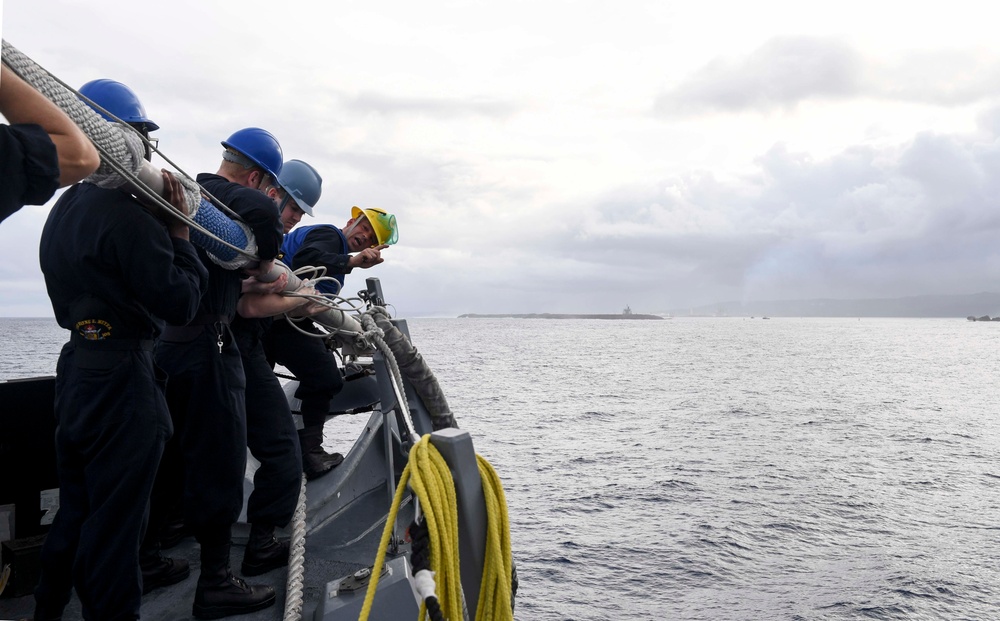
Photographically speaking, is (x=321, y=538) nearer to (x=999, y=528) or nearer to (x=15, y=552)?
(x=15, y=552)

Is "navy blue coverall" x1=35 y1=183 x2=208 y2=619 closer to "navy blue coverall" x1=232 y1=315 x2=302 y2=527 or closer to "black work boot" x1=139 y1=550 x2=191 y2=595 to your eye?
"black work boot" x1=139 y1=550 x2=191 y2=595

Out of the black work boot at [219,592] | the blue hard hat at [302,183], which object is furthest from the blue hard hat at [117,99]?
the black work boot at [219,592]

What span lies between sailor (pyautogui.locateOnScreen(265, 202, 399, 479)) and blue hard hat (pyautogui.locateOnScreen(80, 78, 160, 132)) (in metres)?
1.91

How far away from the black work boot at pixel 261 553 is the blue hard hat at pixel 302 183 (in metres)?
2.12

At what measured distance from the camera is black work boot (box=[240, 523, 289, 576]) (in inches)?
148

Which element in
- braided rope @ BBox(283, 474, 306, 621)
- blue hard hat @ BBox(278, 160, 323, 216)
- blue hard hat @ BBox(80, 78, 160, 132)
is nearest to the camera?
blue hard hat @ BBox(80, 78, 160, 132)

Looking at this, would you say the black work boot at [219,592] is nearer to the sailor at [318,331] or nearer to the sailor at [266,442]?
the sailor at [266,442]

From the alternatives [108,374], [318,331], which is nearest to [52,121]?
[108,374]

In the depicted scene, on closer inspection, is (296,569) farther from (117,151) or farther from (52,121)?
(52,121)

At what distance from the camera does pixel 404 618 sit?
260 centimetres

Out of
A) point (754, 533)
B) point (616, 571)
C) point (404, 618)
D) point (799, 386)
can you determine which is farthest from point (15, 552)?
point (799, 386)

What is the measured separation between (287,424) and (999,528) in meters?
15.7

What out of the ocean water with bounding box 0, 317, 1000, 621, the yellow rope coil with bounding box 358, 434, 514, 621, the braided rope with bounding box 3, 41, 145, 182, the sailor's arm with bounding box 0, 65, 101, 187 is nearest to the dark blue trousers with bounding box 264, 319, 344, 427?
the braided rope with bounding box 3, 41, 145, 182

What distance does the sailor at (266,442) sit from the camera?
3.68m
